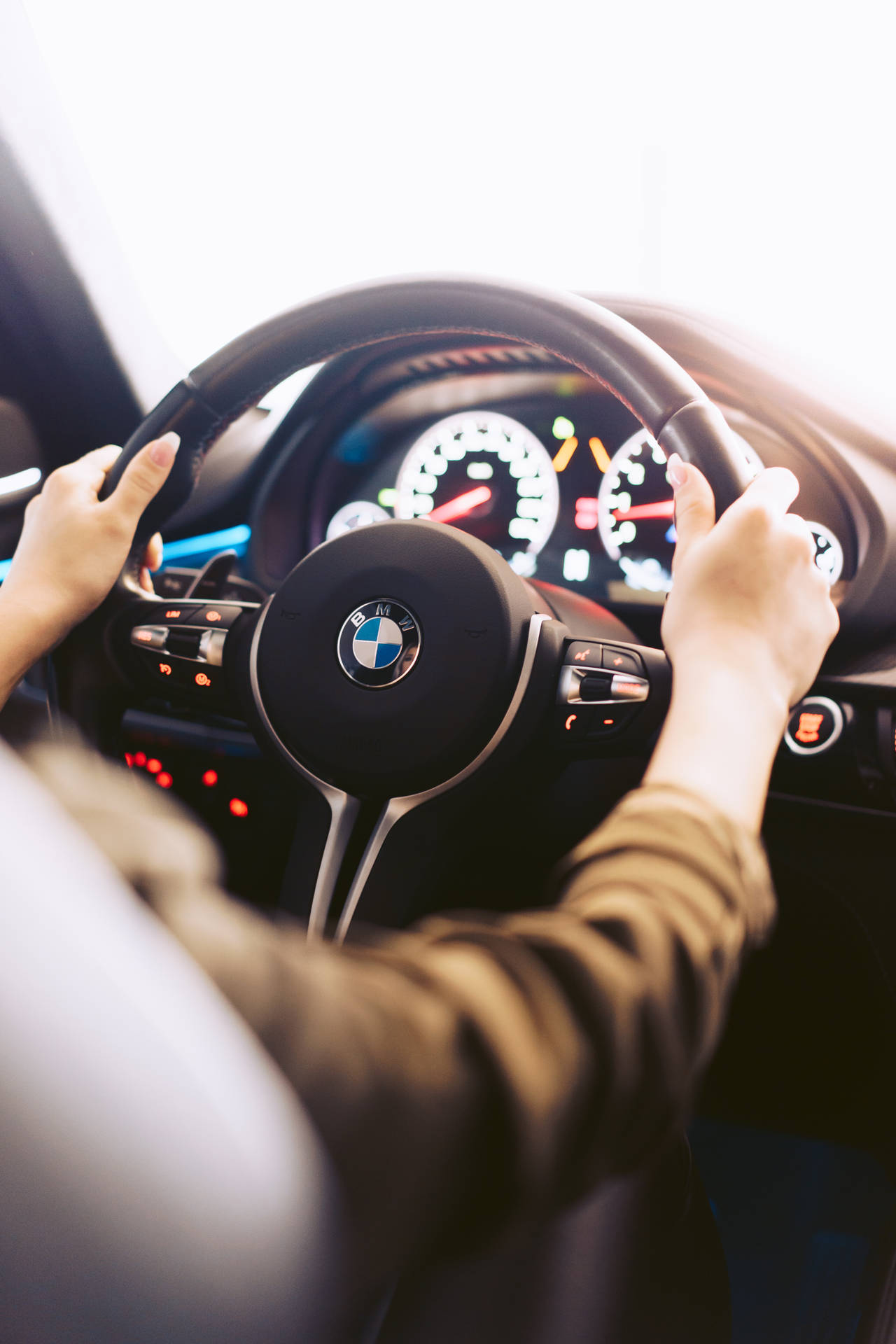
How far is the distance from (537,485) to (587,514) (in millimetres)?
104

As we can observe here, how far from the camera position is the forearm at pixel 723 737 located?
0.47 metres

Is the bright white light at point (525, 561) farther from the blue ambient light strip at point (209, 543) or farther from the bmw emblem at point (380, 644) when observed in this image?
the bmw emblem at point (380, 644)

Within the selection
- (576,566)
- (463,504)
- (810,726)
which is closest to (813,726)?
(810,726)

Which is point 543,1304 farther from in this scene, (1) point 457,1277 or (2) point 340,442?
(2) point 340,442

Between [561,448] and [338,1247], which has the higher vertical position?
[338,1247]

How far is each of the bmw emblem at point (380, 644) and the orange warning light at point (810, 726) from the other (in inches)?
17.9

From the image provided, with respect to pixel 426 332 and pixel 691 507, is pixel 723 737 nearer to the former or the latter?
pixel 691 507

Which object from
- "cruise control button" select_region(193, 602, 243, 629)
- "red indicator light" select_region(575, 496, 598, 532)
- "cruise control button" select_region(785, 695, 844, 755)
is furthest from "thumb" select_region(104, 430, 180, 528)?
"red indicator light" select_region(575, 496, 598, 532)

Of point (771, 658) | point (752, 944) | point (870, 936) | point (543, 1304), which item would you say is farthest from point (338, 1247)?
point (870, 936)

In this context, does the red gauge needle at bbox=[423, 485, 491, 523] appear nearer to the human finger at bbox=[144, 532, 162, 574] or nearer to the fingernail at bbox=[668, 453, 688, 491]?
the human finger at bbox=[144, 532, 162, 574]

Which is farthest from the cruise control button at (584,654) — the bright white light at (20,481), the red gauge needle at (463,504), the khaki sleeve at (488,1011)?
the bright white light at (20,481)

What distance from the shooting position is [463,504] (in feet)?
5.23

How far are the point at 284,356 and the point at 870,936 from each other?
85 centimetres

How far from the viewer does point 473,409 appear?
154 cm
